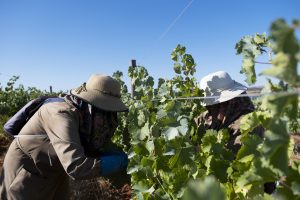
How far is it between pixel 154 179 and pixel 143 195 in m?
0.14

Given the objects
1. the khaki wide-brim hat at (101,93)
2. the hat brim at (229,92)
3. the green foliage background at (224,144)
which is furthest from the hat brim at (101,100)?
the hat brim at (229,92)

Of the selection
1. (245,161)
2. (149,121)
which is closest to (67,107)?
(149,121)

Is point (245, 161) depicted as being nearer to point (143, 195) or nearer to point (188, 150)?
point (188, 150)

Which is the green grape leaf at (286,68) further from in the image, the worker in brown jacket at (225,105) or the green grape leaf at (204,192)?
the worker in brown jacket at (225,105)

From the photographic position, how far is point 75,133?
2148mm

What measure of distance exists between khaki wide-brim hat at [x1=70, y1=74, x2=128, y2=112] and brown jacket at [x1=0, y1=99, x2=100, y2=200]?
12 cm

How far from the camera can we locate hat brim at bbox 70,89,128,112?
7.56 feet

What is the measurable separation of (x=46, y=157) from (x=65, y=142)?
14.8 inches

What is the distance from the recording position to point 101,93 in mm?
2391

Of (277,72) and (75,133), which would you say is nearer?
(277,72)

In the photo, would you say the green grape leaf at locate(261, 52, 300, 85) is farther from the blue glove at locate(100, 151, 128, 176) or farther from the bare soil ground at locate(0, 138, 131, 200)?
the bare soil ground at locate(0, 138, 131, 200)

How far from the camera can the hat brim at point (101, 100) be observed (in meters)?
2.30

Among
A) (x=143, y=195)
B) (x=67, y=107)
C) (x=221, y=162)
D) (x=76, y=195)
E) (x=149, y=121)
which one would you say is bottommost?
(x=76, y=195)

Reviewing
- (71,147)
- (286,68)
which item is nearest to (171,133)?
(71,147)
